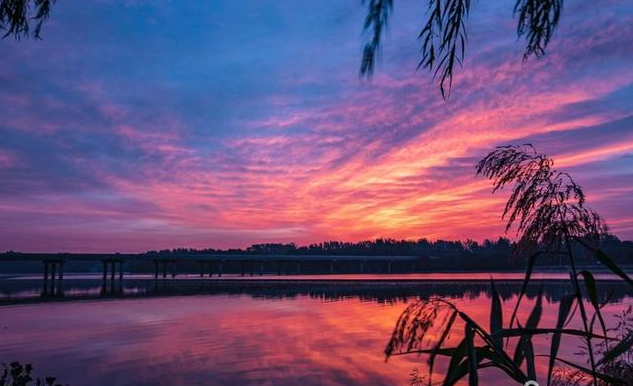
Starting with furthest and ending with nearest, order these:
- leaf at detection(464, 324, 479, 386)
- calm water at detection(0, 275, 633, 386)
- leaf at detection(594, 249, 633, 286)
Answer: calm water at detection(0, 275, 633, 386), leaf at detection(594, 249, 633, 286), leaf at detection(464, 324, 479, 386)

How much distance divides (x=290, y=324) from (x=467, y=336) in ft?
110

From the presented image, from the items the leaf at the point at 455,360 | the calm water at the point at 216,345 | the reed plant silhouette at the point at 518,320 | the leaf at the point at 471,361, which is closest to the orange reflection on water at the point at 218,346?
the calm water at the point at 216,345

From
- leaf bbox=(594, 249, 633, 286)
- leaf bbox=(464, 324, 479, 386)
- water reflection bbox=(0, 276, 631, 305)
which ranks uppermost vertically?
leaf bbox=(594, 249, 633, 286)

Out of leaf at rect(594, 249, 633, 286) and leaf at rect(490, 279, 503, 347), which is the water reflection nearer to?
leaf at rect(594, 249, 633, 286)

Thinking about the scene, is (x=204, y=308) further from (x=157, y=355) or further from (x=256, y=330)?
(x=157, y=355)

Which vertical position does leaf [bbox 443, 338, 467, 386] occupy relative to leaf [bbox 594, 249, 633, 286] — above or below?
below

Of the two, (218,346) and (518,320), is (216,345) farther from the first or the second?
(518,320)

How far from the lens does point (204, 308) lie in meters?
46.9

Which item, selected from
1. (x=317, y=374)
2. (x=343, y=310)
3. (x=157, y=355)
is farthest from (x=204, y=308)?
(x=317, y=374)

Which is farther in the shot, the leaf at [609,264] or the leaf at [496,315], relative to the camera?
the leaf at [609,264]

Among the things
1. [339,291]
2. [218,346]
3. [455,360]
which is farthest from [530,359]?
[339,291]

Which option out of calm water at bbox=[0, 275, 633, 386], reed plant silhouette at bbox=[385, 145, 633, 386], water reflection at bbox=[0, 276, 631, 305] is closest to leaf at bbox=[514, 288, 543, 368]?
reed plant silhouette at bbox=[385, 145, 633, 386]

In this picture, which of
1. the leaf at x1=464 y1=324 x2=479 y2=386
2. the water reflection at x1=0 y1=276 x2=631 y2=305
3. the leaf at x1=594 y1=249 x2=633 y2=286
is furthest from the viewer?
the water reflection at x1=0 y1=276 x2=631 y2=305

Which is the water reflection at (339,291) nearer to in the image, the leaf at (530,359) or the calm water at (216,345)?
the calm water at (216,345)
